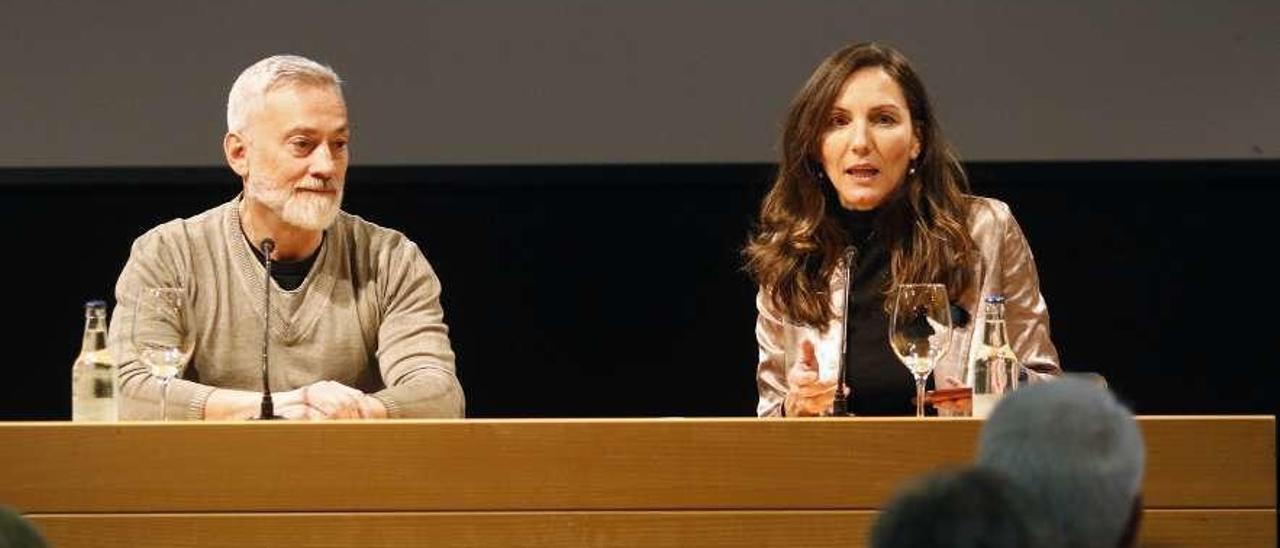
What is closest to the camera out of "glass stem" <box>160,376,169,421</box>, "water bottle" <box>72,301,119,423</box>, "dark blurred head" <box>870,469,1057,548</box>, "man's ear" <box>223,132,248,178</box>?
"dark blurred head" <box>870,469,1057,548</box>

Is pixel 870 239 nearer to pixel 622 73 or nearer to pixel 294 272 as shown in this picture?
pixel 294 272

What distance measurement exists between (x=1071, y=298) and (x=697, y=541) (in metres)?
2.72

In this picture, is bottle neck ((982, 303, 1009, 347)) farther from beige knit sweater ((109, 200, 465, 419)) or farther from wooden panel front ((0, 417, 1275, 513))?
beige knit sweater ((109, 200, 465, 419))

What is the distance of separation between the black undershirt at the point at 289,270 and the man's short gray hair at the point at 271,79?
0.24 m

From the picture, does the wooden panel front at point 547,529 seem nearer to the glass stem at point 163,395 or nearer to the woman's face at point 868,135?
the glass stem at point 163,395

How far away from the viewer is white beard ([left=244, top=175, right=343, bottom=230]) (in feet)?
11.5

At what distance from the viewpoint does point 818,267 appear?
11.8ft

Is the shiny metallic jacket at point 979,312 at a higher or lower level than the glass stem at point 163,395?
higher

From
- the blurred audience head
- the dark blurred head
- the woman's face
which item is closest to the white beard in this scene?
the woman's face

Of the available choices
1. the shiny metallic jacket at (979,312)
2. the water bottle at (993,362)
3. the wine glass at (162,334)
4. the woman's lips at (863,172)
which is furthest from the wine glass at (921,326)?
the wine glass at (162,334)

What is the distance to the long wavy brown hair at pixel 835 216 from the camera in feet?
11.5

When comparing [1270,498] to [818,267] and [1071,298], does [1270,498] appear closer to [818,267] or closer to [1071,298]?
[818,267]

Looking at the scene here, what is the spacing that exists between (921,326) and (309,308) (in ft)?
3.83

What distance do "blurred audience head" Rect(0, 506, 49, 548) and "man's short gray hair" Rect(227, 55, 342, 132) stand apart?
7.84 feet
